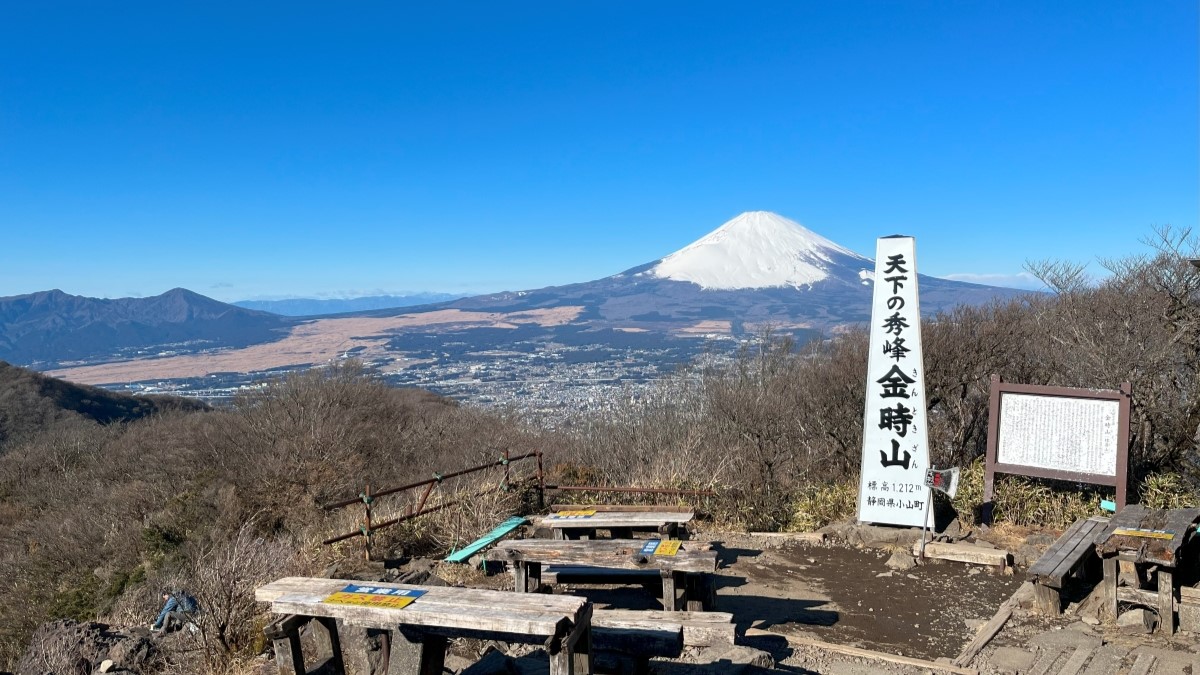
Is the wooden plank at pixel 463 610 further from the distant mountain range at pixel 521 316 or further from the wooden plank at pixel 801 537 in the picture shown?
the distant mountain range at pixel 521 316

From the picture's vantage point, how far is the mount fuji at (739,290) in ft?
235

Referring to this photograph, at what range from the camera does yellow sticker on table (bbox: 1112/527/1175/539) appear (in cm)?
600

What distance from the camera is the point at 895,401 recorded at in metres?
8.99

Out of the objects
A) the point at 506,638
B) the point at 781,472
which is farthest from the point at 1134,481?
the point at 506,638

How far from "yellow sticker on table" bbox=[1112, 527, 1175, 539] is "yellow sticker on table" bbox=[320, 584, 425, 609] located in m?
5.66

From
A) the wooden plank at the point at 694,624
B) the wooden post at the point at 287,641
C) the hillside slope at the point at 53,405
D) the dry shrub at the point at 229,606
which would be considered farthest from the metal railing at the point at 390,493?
the hillside slope at the point at 53,405

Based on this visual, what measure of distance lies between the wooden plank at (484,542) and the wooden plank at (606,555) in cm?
82

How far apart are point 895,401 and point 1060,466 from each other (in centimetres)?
185

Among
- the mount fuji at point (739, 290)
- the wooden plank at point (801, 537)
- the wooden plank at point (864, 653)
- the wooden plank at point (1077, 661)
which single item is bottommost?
the wooden plank at point (801, 537)

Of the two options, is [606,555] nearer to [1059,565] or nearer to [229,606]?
[229,606]

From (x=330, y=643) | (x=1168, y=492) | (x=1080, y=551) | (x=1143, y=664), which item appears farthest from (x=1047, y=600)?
(x=330, y=643)

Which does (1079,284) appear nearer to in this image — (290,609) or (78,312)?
(290,609)

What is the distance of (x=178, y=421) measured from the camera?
1178 inches

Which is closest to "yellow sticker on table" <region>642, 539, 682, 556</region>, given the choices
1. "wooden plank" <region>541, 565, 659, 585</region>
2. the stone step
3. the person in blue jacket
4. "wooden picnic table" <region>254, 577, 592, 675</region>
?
"wooden plank" <region>541, 565, 659, 585</region>
